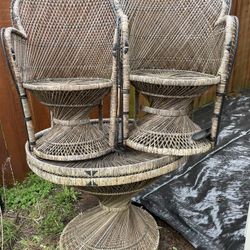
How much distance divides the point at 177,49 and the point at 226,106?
1.66 meters

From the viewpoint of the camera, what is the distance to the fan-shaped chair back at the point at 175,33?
64.4 inches

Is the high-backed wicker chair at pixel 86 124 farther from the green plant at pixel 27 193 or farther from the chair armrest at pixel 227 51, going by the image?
the green plant at pixel 27 193

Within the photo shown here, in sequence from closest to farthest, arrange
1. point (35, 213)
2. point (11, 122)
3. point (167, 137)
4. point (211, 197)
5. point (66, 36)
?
1. point (167, 137)
2. point (66, 36)
3. point (211, 197)
4. point (35, 213)
5. point (11, 122)

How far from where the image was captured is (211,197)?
1998 mm

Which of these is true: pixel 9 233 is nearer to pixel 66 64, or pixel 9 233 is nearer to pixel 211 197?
pixel 66 64

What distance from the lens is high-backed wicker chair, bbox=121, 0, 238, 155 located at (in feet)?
4.56

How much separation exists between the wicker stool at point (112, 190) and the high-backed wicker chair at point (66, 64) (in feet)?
0.23

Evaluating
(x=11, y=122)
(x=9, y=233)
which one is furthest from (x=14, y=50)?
(x=9, y=233)

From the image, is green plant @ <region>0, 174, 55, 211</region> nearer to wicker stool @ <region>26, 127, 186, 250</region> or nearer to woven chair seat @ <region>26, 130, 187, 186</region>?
wicker stool @ <region>26, 127, 186, 250</region>

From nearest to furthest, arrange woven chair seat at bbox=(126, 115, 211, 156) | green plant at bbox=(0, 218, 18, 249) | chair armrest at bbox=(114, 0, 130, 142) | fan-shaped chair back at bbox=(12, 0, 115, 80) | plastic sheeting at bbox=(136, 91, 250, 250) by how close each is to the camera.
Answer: chair armrest at bbox=(114, 0, 130, 142) < woven chair seat at bbox=(126, 115, 211, 156) < fan-shaped chair back at bbox=(12, 0, 115, 80) < plastic sheeting at bbox=(136, 91, 250, 250) < green plant at bbox=(0, 218, 18, 249)

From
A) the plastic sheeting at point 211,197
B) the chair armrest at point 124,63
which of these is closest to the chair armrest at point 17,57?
the chair armrest at point 124,63

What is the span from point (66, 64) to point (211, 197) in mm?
1245

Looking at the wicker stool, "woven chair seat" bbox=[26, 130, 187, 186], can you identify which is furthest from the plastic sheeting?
"woven chair seat" bbox=[26, 130, 187, 186]

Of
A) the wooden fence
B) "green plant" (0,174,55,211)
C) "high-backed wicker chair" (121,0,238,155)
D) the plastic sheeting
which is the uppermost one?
"high-backed wicker chair" (121,0,238,155)
